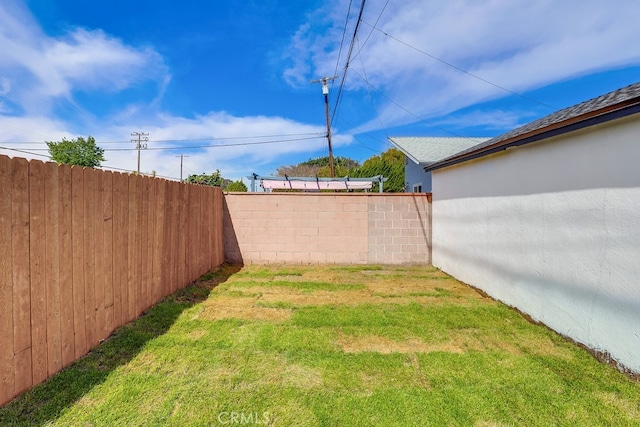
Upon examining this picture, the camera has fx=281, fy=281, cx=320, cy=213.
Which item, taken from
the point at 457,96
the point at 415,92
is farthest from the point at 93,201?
the point at 457,96

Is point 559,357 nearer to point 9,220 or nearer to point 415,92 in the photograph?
point 9,220

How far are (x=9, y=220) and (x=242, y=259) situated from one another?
5078 mm

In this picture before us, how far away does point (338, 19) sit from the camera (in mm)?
6527

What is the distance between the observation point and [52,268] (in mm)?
2189

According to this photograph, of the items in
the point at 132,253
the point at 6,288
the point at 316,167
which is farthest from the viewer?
the point at 316,167

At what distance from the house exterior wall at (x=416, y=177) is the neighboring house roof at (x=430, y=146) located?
0.69 meters

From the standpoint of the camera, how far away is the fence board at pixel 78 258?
2.42 meters

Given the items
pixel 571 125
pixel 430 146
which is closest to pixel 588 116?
pixel 571 125

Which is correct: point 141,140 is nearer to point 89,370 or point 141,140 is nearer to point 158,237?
point 158,237

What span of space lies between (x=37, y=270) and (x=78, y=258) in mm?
395

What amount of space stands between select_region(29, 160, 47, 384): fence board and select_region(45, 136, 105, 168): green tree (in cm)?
3843

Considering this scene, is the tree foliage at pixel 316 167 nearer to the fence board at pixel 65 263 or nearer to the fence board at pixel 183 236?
the fence board at pixel 183 236

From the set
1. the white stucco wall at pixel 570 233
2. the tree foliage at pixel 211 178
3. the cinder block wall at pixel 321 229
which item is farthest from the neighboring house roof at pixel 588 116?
the tree foliage at pixel 211 178

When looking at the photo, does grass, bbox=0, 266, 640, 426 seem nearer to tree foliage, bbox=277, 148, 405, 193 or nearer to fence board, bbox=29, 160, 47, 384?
fence board, bbox=29, 160, 47, 384
